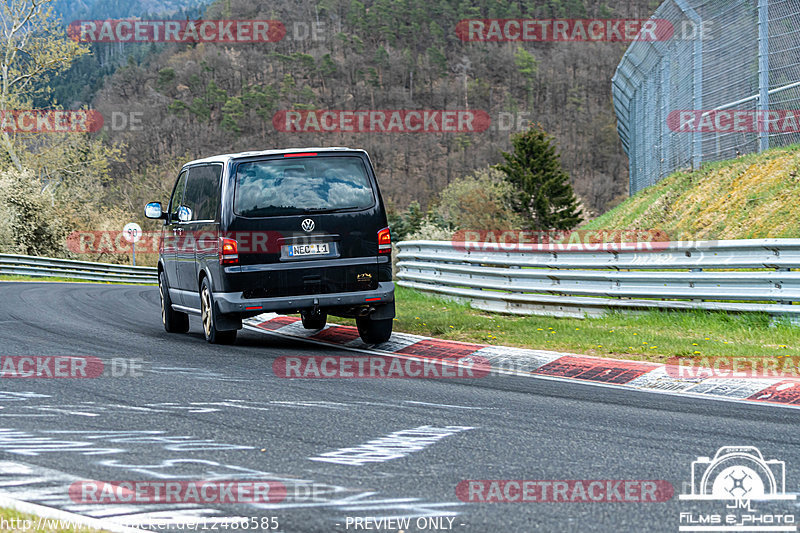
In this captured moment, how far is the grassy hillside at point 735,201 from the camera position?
1522 cm

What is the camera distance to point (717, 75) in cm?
1875

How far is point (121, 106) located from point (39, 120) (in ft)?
318

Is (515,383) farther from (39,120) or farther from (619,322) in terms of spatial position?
(39,120)

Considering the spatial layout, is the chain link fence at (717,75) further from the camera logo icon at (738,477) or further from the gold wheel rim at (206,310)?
the camera logo icon at (738,477)

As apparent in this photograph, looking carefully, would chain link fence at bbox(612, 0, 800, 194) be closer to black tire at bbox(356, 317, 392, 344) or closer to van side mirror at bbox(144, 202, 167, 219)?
black tire at bbox(356, 317, 392, 344)

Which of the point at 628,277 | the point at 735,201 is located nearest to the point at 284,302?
the point at 628,277

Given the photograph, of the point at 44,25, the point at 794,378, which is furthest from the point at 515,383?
the point at 44,25

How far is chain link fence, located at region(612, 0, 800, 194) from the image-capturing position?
1602 centimetres

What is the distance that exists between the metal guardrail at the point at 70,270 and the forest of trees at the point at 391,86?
67507 mm

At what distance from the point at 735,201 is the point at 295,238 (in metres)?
10.8

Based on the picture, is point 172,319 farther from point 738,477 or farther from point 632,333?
point 738,477

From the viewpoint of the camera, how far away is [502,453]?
16.6 ft

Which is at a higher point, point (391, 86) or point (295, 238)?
point (391, 86)

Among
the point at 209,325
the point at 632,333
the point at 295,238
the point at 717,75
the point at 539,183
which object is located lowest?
the point at 632,333
